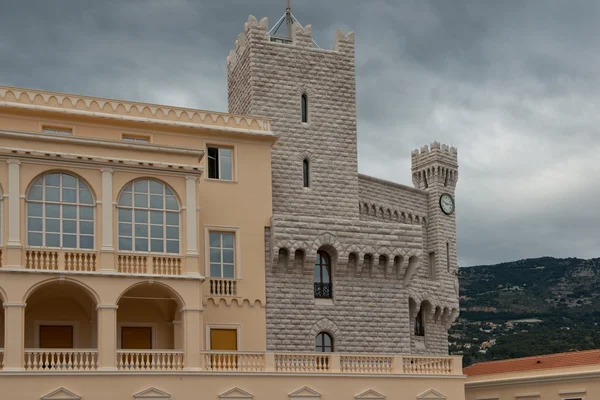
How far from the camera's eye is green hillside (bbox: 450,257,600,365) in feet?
259

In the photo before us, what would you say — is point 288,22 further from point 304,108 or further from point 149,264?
point 149,264

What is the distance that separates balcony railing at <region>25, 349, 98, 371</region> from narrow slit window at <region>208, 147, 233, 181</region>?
946cm

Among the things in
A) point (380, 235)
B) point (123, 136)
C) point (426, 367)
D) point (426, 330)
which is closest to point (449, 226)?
point (426, 330)

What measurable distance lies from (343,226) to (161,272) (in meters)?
9.25

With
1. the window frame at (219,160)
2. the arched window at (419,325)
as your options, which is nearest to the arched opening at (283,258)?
the window frame at (219,160)

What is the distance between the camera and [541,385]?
4231 centimetres

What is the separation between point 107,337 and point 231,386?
4731 millimetres

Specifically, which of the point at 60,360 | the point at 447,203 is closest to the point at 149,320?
the point at 60,360

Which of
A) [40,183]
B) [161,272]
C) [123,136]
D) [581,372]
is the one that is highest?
[123,136]

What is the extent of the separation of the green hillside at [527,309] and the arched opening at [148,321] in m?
44.4

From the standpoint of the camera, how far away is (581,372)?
4022cm

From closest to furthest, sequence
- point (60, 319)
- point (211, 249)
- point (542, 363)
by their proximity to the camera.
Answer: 1. point (60, 319)
2. point (211, 249)
3. point (542, 363)

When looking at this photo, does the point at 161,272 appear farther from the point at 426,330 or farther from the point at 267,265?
the point at 426,330

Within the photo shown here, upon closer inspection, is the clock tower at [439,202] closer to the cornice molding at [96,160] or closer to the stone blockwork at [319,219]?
the stone blockwork at [319,219]
